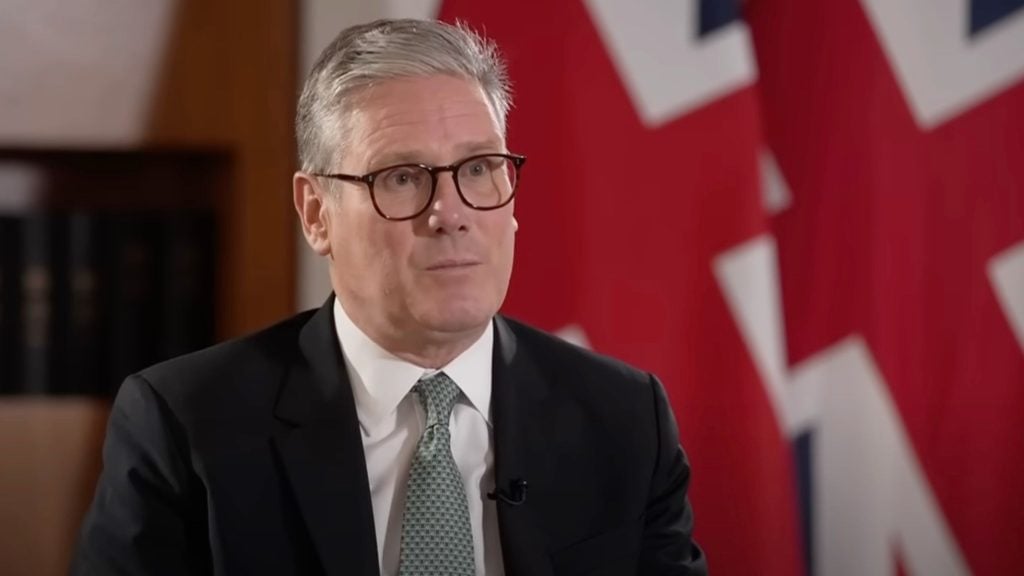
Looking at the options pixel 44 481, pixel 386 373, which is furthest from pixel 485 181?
pixel 44 481

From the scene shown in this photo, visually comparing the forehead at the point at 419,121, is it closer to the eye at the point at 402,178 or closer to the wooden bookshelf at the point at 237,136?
the eye at the point at 402,178

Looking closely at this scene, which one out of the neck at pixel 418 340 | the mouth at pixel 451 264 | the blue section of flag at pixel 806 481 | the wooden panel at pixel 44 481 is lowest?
the blue section of flag at pixel 806 481

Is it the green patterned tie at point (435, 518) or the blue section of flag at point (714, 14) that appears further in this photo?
the blue section of flag at point (714, 14)

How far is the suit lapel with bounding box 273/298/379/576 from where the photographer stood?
1685mm

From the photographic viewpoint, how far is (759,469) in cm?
273

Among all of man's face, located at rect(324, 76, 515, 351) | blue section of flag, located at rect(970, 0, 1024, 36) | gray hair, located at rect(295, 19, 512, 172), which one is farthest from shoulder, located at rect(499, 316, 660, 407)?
blue section of flag, located at rect(970, 0, 1024, 36)

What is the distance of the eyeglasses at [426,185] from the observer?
1.69 meters

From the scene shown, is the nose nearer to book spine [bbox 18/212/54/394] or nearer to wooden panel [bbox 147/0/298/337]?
wooden panel [bbox 147/0/298/337]

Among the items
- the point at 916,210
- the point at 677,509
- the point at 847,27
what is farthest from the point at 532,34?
the point at 677,509

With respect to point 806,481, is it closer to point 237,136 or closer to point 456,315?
point 237,136

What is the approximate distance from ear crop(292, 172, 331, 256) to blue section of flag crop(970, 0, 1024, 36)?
5.10 feet

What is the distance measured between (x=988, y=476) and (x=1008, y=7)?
908 mm

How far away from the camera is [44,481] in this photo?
223 cm

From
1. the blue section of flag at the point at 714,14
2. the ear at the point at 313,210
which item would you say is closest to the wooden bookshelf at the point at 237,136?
the blue section of flag at the point at 714,14
